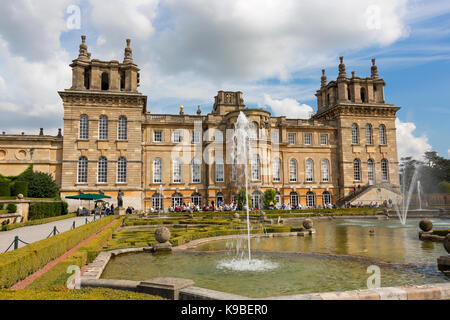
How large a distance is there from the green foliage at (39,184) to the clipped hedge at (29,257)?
76.9 ft

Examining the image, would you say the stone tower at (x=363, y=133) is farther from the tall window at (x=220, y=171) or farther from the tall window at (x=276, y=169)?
the tall window at (x=220, y=171)

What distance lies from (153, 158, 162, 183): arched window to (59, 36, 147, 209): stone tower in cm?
238

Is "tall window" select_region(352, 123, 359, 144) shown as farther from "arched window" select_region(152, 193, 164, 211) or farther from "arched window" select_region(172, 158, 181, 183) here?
"arched window" select_region(152, 193, 164, 211)

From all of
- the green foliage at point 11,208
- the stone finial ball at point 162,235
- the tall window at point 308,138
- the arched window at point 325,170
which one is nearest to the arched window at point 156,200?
the green foliage at point 11,208

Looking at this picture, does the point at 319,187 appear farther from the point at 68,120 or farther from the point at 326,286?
the point at 326,286

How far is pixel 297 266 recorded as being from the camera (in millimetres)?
9523

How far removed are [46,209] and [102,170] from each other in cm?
899

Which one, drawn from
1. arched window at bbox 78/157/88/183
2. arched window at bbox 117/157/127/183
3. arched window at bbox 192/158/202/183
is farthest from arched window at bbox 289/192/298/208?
arched window at bbox 78/157/88/183

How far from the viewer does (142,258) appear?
11.1m

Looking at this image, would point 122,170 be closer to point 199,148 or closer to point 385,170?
point 199,148

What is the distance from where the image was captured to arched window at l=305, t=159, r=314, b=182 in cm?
4206

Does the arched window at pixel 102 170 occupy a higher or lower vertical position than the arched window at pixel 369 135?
lower

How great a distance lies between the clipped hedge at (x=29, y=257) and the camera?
6762 mm

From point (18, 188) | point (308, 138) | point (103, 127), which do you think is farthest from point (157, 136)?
point (308, 138)
